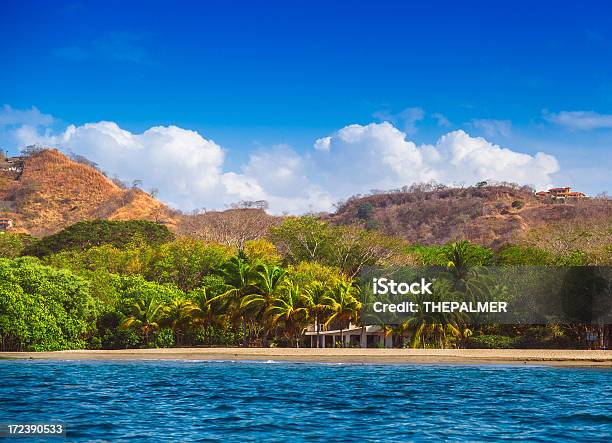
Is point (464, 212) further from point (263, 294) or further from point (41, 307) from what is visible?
point (41, 307)

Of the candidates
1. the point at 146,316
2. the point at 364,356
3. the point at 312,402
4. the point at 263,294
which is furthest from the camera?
the point at 263,294

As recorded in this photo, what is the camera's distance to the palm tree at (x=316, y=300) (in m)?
54.1

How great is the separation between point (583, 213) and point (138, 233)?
3657 inches

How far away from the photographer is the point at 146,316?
5425 centimetres

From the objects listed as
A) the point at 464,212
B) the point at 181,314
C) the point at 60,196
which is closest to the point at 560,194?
the point at 464,212

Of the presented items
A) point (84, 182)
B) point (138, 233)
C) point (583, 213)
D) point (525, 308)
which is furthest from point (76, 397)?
point (84, 182)

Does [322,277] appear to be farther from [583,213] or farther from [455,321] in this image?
[583,213]

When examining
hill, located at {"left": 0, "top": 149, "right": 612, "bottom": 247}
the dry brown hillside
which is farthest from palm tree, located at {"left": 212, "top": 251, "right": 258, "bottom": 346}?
the dry brown hillside

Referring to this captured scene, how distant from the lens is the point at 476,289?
178 feet

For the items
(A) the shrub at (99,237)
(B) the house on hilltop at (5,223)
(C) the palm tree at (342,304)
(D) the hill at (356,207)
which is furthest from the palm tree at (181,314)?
(B) the house on hilltop at (5,223)

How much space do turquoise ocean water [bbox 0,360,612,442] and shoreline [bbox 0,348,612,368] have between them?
308 centimetres

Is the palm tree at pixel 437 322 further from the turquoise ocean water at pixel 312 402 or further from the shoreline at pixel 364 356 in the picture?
the turquoise ocean water at pixel 312 402

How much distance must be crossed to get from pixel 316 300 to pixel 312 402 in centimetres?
2817

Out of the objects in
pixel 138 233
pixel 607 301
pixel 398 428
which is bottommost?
pixel 398 428
